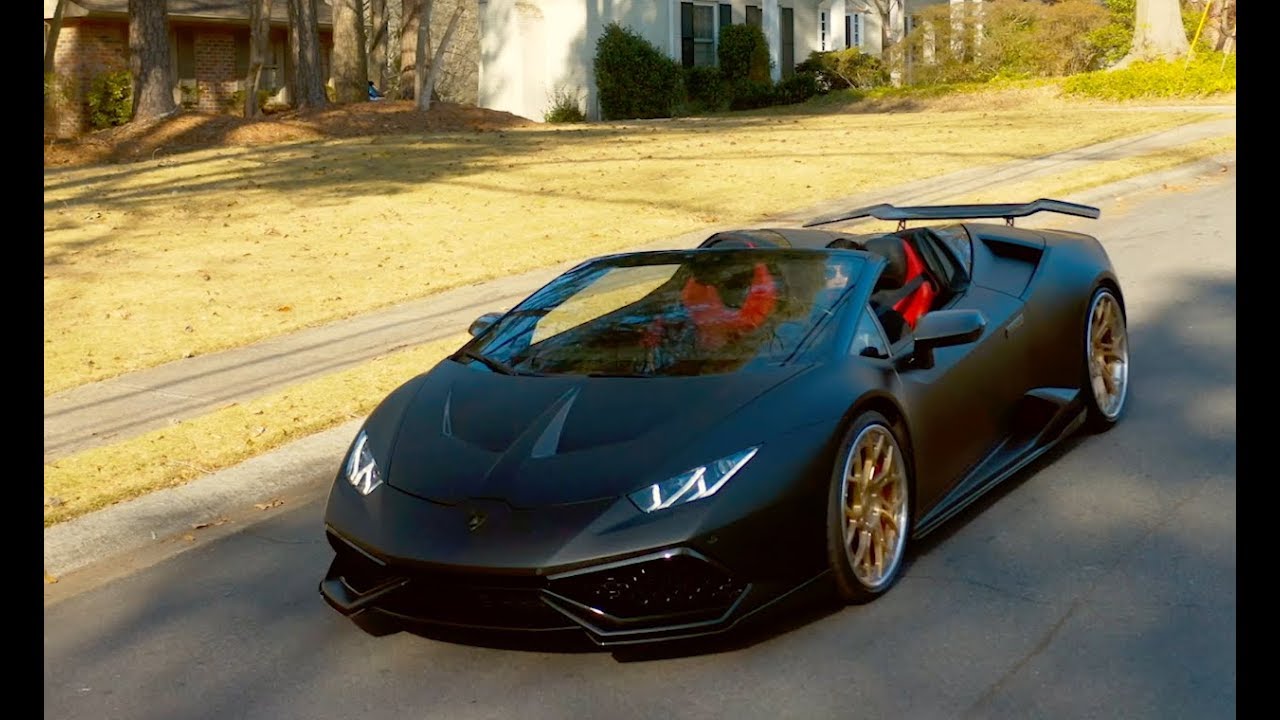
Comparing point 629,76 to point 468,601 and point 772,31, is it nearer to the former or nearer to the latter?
point 772,31

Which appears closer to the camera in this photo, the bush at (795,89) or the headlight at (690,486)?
the headlight at (690,486)

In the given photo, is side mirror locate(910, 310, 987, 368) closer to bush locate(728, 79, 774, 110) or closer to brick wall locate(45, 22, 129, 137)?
bush locate(728, 79, 774, 110)

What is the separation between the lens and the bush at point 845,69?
42.1 meters

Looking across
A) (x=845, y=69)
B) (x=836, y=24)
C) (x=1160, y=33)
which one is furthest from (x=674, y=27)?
(x=1160, y=33)

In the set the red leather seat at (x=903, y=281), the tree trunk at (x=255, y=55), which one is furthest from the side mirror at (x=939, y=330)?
the tree trunk at (x=255, y=55)

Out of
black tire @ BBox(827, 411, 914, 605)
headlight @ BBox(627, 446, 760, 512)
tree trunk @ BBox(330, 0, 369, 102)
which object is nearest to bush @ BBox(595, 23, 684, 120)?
tree trunk @ BBox(330, 0, 369, 102)

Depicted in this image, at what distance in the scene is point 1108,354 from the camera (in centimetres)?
741

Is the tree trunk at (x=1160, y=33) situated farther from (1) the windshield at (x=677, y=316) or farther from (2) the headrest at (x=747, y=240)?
Answer: (1) the windshield at (x=677, y=316)

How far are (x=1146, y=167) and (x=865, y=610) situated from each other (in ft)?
46.4

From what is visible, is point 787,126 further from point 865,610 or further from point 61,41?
point 865,610

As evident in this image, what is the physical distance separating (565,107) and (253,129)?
11.5m

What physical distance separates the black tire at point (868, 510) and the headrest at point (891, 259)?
1.07 meters

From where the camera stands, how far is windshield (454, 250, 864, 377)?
558 centimetres
